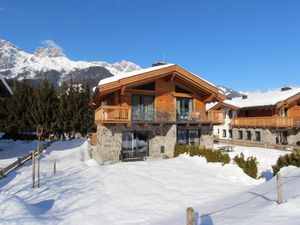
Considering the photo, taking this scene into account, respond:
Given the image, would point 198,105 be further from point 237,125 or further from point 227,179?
point 237,125

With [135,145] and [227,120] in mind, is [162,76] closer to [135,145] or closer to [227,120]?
[135,145]

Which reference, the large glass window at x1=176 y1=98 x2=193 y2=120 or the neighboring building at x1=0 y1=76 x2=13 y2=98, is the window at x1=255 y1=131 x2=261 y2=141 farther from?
the neighboring building at x1=0 y1=76 x2=13 y2=98

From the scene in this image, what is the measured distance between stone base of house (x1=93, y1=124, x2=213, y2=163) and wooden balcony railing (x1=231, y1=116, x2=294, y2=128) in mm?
13267

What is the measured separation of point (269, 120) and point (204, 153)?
19.0 m

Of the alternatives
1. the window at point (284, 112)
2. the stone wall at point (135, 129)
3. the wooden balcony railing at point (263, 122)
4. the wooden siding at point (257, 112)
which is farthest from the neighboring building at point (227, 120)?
the stone wall at point (135, 129)

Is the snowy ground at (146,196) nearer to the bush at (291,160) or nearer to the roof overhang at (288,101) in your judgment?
the bush at (291,160)

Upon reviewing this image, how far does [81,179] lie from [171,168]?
19.2ft

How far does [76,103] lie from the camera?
40781 mm

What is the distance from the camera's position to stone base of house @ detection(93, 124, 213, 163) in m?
21.9

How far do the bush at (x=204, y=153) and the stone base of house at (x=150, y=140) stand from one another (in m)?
0.87

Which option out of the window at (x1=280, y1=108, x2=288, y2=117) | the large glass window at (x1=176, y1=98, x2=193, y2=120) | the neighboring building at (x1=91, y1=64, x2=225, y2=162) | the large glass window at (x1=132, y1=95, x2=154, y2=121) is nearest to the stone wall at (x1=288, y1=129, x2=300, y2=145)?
the window at (x1=280, y1=108, x2=288, y2=117)

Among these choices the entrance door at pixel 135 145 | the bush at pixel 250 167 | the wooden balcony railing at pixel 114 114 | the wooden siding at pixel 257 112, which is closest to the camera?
the bush at pixel 250 167

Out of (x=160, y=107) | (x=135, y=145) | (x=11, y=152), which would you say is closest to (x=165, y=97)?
(x=160, y=107)

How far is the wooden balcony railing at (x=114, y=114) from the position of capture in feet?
68.1
